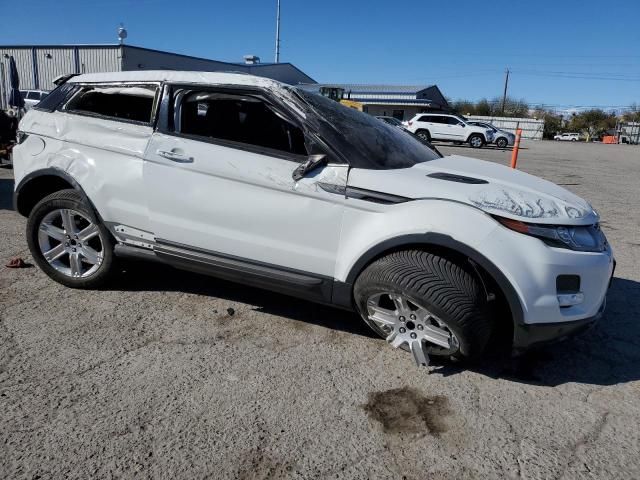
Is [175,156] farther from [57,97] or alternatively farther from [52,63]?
[52,63]

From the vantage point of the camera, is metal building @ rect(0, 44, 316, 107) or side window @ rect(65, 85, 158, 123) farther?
metal building @ rect(0, 44, 316, 107)

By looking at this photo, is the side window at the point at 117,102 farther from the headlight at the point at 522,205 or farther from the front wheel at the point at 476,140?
the front wheel at the point at 476,140

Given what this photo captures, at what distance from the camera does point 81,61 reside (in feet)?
108

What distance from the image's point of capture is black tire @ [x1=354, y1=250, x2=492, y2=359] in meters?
2.67

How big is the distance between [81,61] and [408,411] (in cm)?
3669

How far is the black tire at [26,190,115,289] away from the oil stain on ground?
2.24 meters

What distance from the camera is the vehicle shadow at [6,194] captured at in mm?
6573

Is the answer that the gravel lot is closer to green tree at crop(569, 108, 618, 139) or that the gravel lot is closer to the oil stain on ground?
the oil stain on ground

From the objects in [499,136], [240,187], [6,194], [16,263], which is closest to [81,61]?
[499,136]

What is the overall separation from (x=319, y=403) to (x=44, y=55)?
130 feet

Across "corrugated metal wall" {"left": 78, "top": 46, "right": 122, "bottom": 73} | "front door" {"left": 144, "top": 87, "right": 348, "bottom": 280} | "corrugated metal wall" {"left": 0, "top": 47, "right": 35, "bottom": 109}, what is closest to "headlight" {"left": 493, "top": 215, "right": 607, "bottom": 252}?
"front door" {"left": 144, "top": 87, "right": 348, "bottom": 280}

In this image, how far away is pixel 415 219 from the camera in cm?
276

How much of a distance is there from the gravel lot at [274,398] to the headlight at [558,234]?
83 cm

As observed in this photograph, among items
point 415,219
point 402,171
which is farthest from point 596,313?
point 402,171
